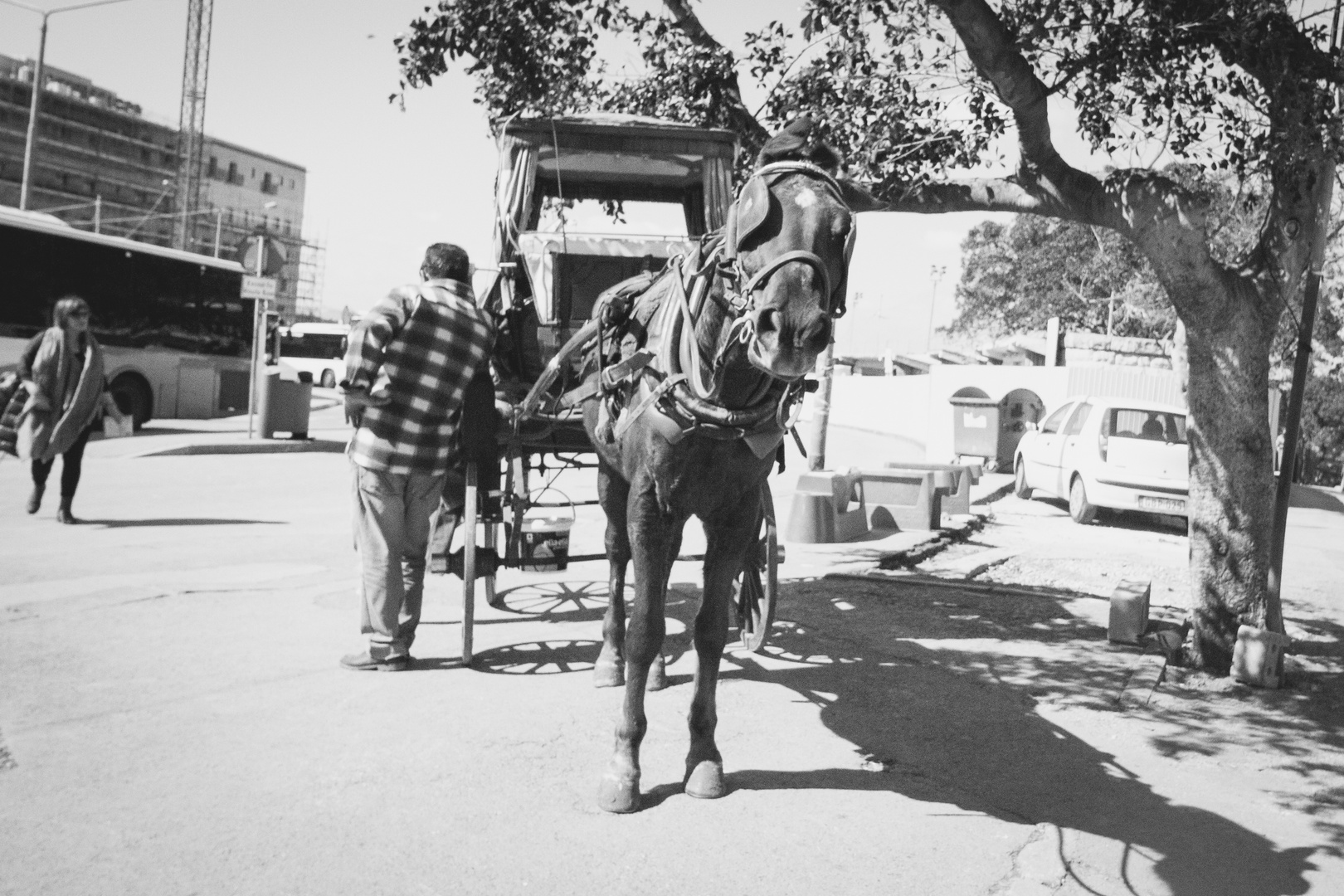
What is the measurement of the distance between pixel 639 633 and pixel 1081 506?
39.0ft

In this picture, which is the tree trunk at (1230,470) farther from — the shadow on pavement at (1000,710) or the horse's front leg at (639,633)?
the horse's front leg at (639,633)

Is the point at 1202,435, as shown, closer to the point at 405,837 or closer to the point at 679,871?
the point at 679,871

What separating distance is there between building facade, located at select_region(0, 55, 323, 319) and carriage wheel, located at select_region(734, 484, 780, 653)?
60.1 metres

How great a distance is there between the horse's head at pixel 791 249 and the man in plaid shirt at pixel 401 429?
225cm

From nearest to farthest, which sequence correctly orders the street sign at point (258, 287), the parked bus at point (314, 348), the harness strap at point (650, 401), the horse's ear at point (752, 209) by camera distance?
the horse's ear at point (752, 209), the harness strap at point (650, 401), the street sign at point (258, 287), the parked bus at point (314, 348)

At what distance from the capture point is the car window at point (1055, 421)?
1678 centimetres

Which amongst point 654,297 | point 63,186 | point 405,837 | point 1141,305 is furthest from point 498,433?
point 63,186

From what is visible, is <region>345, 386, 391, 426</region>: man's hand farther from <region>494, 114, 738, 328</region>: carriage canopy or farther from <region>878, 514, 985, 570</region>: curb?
<region>878, 514, 985, 570</region>: curb

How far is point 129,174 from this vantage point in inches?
2918

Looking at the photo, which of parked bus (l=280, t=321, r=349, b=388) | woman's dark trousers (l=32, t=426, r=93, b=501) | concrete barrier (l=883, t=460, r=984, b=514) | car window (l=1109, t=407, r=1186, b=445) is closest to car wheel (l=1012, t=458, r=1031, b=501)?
car window (l=1109, t=407, r=1186, b=445)

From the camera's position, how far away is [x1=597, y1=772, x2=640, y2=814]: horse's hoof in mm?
4016

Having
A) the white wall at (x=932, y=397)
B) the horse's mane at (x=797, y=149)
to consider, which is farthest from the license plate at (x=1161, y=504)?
the horse's mane at (x=797, y=149)

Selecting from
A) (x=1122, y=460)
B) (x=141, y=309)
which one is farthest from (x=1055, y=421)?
(x=141, y=309)

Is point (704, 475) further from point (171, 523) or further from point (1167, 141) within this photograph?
point (171, 523)
